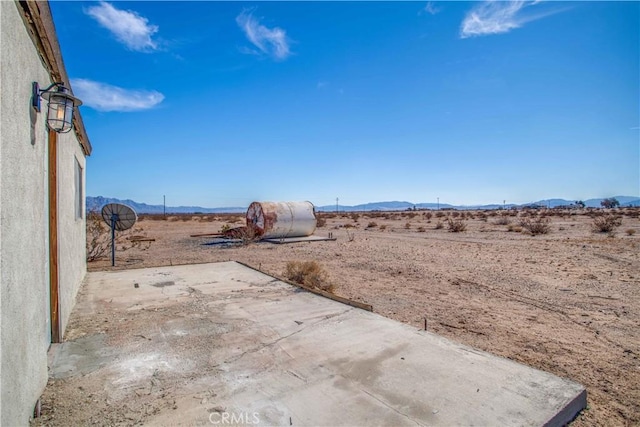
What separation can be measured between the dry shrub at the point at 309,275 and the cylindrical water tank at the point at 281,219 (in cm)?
992

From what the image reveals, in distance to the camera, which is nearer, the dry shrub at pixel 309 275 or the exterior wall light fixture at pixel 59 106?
the exterior wall light fixture at pixel 59 106

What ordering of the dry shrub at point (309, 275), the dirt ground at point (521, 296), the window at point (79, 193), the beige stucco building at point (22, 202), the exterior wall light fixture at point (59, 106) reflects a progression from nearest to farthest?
the beige stucco building at point (22, 202)
the exterior wall light fixture at point (59, 106)
the dirt ground at point (521, 296)
the window at point (79, 193)
the dry shrub at point (309, 275)

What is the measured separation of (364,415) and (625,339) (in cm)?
464

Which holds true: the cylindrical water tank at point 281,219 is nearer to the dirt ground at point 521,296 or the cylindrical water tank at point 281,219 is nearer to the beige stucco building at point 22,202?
the dirt ground at point 521,296

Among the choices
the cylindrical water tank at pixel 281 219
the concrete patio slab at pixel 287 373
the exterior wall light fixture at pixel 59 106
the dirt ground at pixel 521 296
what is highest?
the exterior wall light fixture at pixel 59 106

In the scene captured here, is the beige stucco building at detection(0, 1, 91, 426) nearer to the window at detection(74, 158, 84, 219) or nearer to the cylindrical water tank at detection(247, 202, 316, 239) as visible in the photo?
the window at detection(74, 158, 84, 219)

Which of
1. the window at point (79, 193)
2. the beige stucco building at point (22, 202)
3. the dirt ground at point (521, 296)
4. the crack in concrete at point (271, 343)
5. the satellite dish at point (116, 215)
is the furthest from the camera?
the satellite dish at point (116, 215)

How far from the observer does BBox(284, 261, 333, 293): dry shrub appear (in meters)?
8.20

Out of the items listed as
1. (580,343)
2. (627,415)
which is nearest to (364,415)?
(627,415)

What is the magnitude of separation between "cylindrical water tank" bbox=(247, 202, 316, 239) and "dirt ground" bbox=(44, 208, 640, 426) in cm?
286

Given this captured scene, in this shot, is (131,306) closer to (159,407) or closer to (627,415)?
(159,407)

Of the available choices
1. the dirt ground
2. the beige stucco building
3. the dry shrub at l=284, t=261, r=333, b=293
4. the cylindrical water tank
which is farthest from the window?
the cylindrical water tank

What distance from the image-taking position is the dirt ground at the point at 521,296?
4254 mm

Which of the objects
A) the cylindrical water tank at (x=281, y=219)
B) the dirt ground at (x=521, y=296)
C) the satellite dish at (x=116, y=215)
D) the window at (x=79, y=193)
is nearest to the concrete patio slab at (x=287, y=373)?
the dirt ground at (x=521, y=296)
